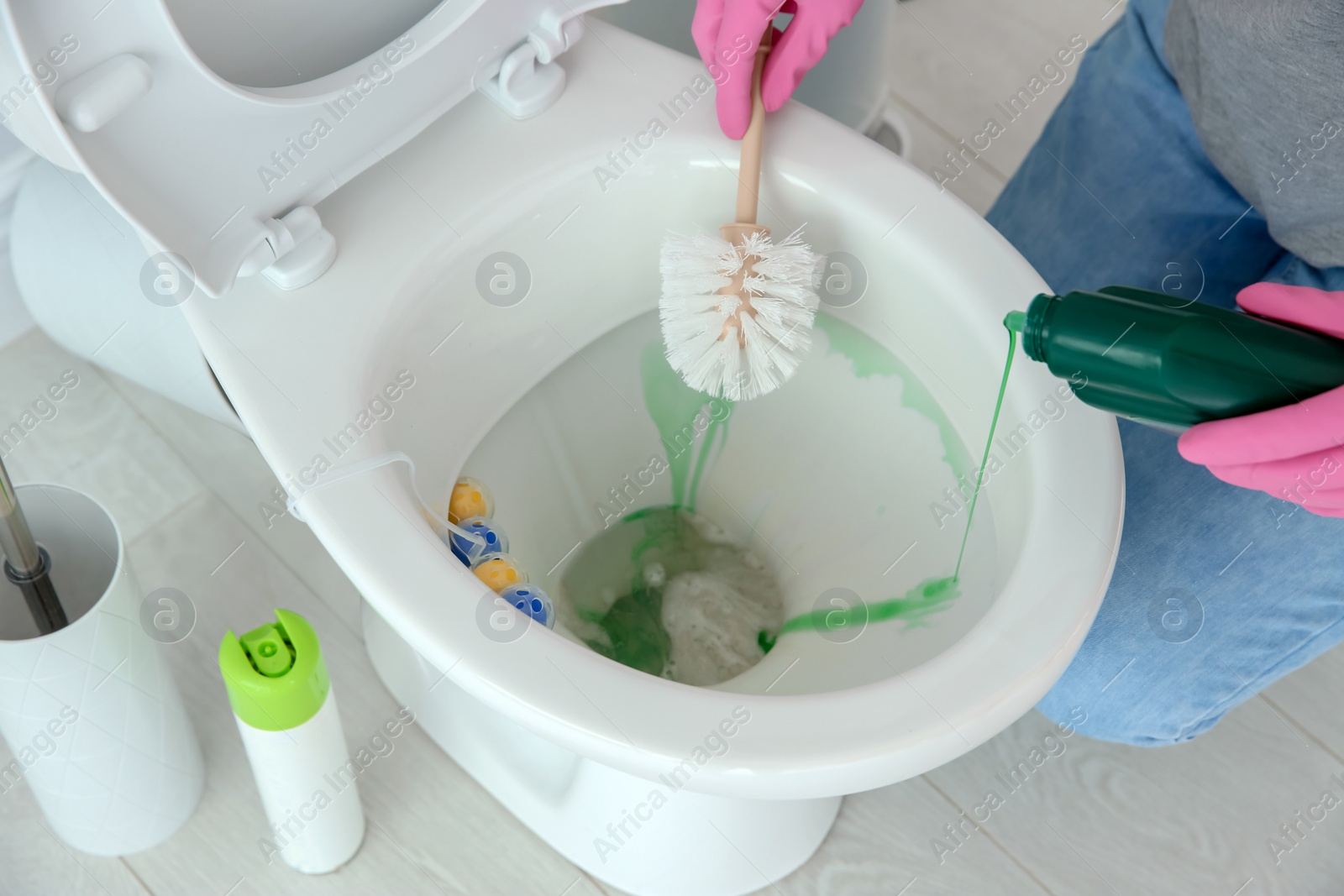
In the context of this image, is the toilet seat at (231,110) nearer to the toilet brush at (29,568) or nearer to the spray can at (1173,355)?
the toilet brush at (29,568)

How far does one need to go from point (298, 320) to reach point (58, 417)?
0.52 metres

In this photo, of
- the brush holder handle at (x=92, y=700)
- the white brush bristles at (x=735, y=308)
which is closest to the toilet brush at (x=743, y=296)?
the white brush bristles at (x=735, y=308)

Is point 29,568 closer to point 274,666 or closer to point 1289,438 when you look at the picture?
point 274,666

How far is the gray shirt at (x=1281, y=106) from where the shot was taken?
71 cm

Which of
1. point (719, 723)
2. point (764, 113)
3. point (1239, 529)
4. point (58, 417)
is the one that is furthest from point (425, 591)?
point (58, 417)

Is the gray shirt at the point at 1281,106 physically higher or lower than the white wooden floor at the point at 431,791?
higher

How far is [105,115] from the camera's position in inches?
20.2

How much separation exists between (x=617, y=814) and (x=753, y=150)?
1.49 feet

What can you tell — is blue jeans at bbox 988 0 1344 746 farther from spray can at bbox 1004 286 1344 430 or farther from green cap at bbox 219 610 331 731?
green cap at bbox 219 610 331 731

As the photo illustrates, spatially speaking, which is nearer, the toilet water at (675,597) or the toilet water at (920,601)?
the toilet water at (920,601)

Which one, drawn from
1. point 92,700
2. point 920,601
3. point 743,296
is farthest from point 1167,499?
point 92,700

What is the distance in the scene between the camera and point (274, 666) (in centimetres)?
70

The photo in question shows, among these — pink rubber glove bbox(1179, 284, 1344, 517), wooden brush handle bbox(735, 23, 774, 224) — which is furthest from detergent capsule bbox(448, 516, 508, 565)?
pink rubber glove bbox(1179, 284, 1344, 517)

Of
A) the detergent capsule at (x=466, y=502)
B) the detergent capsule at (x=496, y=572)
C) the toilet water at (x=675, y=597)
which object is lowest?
the toilet water at (x=675, y=597)
